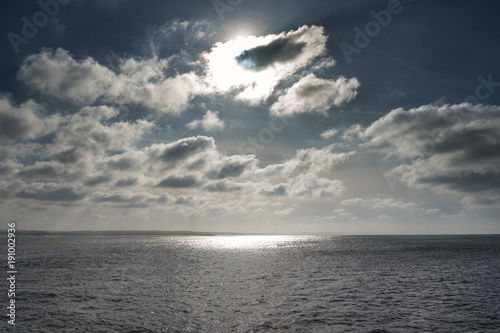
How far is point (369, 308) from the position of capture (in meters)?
36.2

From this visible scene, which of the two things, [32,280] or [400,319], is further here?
[32,280]

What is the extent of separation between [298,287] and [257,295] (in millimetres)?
8955

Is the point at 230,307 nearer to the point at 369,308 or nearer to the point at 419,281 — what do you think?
the point at 369,308

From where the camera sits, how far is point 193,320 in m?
31.5

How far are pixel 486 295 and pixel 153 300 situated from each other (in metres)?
44.3

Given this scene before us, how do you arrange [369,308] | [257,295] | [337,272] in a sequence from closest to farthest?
[369,308] → [257,295] → [337,272]

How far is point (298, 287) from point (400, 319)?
63.0 feet

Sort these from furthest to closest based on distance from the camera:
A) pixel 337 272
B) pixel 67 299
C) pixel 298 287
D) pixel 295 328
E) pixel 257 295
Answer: pixel 337 272 < pixel 298 287 < pixel 257 295 < pixel 67 299 < pixel 295 328

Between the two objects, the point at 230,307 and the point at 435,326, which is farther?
the point at 230,307

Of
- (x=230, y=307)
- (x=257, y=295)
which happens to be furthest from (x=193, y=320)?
(x=257, y=295)

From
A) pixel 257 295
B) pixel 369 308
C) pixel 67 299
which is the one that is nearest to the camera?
pixel 369 308

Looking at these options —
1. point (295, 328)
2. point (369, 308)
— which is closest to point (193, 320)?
point (295, 328)

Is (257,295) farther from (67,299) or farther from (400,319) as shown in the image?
(67,299)

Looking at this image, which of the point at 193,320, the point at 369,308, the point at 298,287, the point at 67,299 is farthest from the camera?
the point at 298,287
